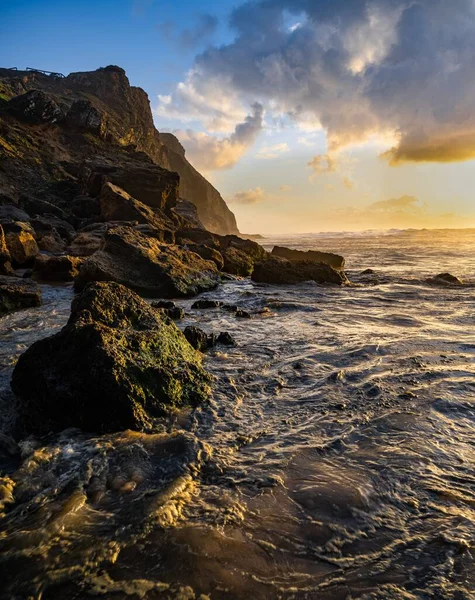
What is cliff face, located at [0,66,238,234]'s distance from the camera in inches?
1265

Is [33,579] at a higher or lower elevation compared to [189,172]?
lower

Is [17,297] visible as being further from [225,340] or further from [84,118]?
[84,118]

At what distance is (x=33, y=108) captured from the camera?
37562 mm

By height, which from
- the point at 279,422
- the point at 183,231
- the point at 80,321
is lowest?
the point at 279,422

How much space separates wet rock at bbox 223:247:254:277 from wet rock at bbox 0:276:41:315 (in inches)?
460

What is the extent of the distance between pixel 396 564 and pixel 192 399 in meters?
2.79

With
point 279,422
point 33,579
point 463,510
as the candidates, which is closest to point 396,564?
point 463,510

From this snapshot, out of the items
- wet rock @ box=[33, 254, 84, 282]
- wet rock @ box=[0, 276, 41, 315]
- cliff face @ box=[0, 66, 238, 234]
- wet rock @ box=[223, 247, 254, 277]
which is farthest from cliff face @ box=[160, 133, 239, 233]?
wet rock @ box=[0, 276, 41, 315]

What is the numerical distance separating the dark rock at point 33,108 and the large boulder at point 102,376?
140 feet

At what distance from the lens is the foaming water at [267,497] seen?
83.7 inches

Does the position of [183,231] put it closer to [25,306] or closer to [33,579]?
[25,306]

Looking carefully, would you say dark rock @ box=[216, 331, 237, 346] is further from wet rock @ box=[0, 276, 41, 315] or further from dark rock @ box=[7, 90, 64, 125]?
dark rock @ box=[7, 90, 64, 125]

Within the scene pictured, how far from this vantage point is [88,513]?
8.64 feet

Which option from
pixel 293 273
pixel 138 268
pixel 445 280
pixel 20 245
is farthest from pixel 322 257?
pixel 20 245
